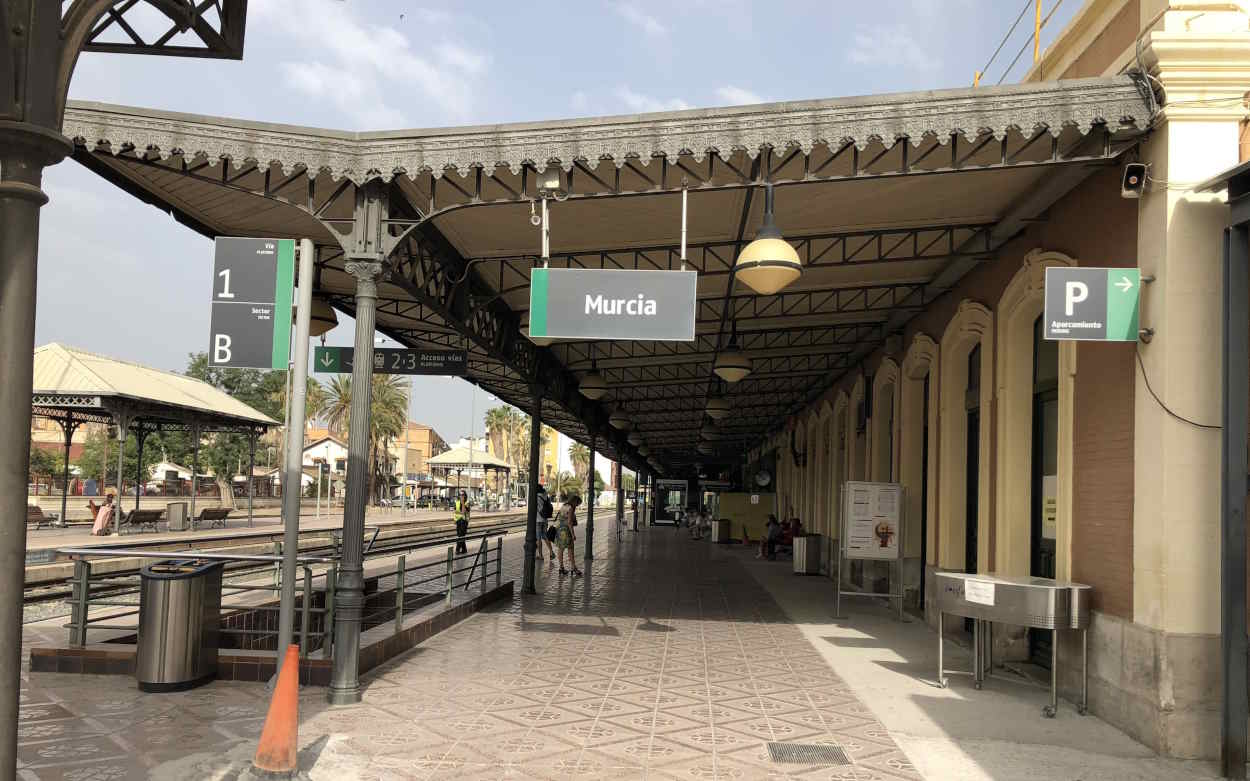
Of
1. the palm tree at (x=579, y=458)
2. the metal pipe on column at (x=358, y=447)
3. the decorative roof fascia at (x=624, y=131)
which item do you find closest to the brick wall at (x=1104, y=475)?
the decorative roof fascia at (x=624, y=131)

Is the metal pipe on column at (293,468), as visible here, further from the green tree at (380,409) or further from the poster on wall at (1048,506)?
the green tree at (380,409)

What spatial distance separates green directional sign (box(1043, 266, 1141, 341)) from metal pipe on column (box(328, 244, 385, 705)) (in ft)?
18.7

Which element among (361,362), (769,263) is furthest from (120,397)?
(769,263)

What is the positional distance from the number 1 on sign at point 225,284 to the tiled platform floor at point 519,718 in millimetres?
3051

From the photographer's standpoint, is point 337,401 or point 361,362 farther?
point 337,401

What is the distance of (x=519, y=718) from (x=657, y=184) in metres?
4.96

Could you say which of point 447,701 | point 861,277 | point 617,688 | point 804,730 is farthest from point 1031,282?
point 447,701

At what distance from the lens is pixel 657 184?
8.39 m

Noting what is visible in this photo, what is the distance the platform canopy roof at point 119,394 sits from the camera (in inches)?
878

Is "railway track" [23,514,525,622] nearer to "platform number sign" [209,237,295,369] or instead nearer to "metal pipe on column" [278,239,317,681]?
"metal pipe on column" [278,239,317,681]

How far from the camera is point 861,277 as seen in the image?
40.4 ft

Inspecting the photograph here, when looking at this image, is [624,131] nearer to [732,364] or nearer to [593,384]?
[732,364]

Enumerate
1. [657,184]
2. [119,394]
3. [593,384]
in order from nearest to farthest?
[657,184] < [593,384] < [119,394]

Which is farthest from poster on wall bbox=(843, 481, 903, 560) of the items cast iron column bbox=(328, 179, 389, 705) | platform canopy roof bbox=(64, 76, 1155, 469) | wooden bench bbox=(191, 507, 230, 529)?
wooden bench bbox=(191, 507, 230, 529)
